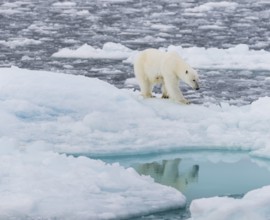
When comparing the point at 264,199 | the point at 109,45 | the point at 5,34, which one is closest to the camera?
the point at 264,199

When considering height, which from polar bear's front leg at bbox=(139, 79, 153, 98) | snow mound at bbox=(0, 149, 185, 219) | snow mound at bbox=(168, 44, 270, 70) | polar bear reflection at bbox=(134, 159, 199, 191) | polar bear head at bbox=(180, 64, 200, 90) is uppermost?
polar bear head at bbox=(180, 64, 200, 90)

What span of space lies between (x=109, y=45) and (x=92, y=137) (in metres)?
5.82

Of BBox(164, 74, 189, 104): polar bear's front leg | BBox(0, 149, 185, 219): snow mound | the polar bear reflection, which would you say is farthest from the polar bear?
BBox(0, 149, 185, 219): snow mound

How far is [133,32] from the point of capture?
14.7m

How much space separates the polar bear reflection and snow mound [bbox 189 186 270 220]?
3.03ft

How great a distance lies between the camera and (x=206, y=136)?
7.24 m

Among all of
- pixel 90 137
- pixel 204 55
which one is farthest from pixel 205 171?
pixel 204 55

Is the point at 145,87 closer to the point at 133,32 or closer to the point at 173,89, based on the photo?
the point at 173,89

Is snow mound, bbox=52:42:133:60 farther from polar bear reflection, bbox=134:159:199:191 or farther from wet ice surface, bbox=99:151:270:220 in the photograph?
polar bear reflection, bbox=134:159:199:191

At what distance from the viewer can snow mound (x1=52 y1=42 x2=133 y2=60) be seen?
12297 millimetres

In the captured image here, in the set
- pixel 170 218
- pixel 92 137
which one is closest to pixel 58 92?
pixel 92 137

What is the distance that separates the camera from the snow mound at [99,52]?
40.3ft

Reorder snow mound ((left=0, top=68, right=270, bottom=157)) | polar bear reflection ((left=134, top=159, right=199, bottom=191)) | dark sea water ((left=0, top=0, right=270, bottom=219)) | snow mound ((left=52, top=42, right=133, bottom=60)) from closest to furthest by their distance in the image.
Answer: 1. polar bear reflection ((left=134, top=159, right=199, bottom=191))
2. snow mound ((left=0, top=68, right=270, bottom=157))
3. dark sea water ((left=0, top=0, right=270, bottom=219))
4. snow mound ((left=52, top=42, right=133, bottom=60))

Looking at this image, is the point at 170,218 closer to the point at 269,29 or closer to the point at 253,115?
the point at 253,115
